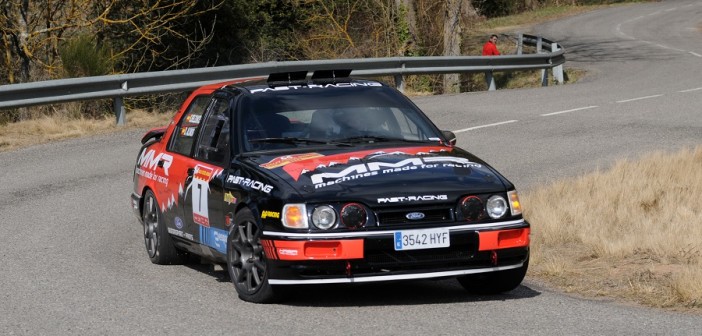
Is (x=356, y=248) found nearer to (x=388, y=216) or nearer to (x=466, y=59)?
(x=388, y=216)

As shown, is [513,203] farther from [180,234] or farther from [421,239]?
[180,234]

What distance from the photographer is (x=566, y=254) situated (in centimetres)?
990

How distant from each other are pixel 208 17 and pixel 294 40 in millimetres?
3383

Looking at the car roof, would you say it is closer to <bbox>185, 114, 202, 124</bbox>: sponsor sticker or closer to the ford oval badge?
<bbox>185, 114, 202, 124</bbox>: sponsor sticker

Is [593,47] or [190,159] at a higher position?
[190,159]

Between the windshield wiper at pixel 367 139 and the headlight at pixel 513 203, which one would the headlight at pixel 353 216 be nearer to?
the headlight at pixel 513 203

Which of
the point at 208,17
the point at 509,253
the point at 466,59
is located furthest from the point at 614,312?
the point at 208,17

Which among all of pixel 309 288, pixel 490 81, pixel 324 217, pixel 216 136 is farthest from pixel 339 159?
pixel 490 81

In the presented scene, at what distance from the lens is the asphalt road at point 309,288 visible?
24.2 feet

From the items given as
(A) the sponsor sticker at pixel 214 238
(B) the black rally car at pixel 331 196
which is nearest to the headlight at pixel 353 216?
(B) the black rally car at pixel 331 196

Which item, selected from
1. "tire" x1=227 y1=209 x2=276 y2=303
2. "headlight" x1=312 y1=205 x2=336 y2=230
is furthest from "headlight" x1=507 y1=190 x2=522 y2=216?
"tire" x1=227 y1=209 x2=276 y2=303

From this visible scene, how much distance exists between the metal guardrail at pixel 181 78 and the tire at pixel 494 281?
1155 cm

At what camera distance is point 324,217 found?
7.62 meters

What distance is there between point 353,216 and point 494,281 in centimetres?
112
